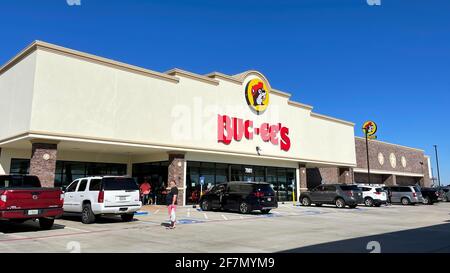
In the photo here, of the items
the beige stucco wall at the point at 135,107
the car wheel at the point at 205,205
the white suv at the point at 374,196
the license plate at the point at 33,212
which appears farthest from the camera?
the white suv at the point at 374,196

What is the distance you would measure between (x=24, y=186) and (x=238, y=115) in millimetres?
18298

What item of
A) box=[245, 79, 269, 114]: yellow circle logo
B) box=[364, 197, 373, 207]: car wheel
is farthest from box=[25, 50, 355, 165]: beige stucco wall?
box=[364, 197, 373, 207]: car wheel

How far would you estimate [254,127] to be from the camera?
3069 cm

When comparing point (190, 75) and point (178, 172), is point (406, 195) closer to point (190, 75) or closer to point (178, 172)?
point (178, 172)

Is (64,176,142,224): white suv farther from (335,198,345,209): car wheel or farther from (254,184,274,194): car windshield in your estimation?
(335,198,345,209): car wheel

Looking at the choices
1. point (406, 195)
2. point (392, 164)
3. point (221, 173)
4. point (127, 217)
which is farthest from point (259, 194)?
point (392, 164)

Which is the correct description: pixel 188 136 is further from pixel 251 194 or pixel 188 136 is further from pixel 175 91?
pixel 251 194

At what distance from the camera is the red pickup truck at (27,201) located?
1207 cm

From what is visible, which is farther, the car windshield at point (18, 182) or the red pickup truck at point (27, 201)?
the car windshield at point (18, 182)

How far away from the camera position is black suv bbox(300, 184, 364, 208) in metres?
26.4

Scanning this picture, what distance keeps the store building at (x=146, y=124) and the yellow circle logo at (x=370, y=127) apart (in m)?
16.1

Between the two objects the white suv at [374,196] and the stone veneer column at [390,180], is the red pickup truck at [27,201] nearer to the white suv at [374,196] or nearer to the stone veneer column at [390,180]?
the white suv at [374,196]

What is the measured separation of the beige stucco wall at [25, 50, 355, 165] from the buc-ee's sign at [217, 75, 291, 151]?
1.48 feet

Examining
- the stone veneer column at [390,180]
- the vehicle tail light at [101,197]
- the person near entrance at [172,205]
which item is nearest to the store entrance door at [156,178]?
the vehicle tail light at [101,197]
